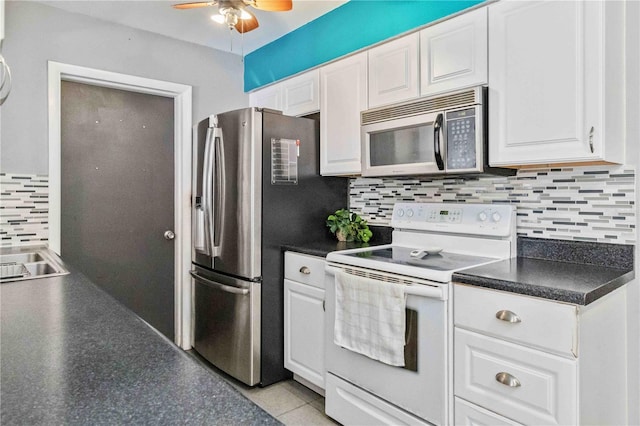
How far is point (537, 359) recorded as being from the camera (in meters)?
1.34

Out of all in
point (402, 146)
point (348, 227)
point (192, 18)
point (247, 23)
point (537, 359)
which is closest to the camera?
point (537, 359)

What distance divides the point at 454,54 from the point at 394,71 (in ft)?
1.19

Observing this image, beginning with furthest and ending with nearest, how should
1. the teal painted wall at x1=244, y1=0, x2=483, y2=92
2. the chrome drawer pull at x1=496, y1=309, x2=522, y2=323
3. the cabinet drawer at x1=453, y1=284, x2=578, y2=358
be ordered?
1. the teal painted wall at x1=244, y1=0, x2=483, y2=92
2. the chrome drawer pull at x1=496, y1=309, x2=522, y2=323
3. the cabinet drawer at x1=453, y1=284, x2=578, y2=358

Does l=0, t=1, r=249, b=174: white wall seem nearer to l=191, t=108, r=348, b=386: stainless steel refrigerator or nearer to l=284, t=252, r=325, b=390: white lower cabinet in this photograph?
l=191, t=108, r=348, b=386: stainless steel refrigerator

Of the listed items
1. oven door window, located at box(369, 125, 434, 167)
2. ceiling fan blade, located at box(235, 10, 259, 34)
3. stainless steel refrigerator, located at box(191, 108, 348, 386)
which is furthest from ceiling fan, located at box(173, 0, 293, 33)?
oven door window, located at box(369, 125, 434, 167)

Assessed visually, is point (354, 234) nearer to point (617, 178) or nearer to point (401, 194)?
point (401, 194)

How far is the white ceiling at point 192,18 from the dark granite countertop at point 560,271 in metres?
1.93

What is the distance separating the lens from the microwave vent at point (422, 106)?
6.01 feet

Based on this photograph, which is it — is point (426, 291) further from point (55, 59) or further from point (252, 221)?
point (55, 59)

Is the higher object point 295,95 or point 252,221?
point 295,95

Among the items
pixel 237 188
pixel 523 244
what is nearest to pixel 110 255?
pixel 237 188

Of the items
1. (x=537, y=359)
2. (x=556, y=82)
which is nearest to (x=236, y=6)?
(x=556, y=82)

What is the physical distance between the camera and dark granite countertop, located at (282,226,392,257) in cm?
231

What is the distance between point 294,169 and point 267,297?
0.84 m
